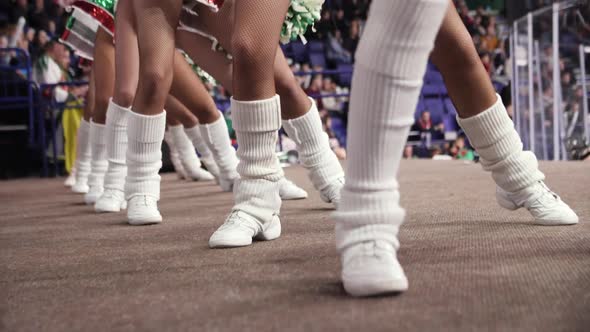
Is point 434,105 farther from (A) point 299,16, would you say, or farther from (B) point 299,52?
(A) point 299,16

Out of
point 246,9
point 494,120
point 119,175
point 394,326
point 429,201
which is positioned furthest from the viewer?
point 119,175

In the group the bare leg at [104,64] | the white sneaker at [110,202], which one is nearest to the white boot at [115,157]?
the white sneaker at [110,202]

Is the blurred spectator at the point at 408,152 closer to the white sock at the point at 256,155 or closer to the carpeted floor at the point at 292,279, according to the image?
the carpeted floor at the point at 292,279

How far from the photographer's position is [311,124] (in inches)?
77.9

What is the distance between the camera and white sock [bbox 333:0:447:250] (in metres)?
0.91

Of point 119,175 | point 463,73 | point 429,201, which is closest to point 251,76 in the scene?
point 463,73

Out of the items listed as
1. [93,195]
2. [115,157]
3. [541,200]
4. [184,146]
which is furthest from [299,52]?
[541,200]

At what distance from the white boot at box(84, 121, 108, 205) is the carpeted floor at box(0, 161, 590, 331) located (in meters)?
1.02

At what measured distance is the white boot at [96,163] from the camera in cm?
298

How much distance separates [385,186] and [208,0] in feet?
3.16

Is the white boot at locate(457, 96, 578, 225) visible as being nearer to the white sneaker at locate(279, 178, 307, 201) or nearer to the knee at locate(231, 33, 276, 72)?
Answer: the knee at locate(231, 33, 276, 72)

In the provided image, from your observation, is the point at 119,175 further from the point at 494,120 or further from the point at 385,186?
the point at 385,186

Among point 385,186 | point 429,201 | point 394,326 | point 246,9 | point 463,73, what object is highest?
point 246,9

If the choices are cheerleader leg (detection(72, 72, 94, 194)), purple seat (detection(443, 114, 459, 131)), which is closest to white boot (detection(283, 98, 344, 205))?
cheerleader leg (detection(72, 72, 94, 194))
